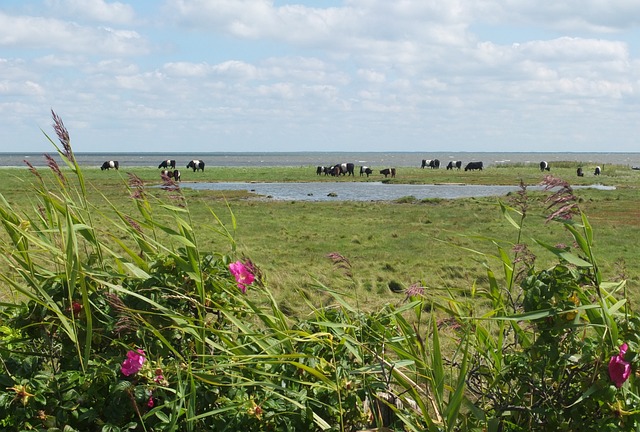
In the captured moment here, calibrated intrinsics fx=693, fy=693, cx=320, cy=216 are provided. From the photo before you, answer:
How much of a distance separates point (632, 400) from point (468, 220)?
1836 centimetres

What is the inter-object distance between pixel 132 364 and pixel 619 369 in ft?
5.23

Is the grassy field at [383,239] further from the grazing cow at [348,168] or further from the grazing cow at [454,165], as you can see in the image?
the grazing cow at [454,165]

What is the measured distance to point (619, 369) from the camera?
2145mm

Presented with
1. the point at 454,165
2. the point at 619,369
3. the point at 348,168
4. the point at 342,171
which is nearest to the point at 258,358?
the point at 619,369

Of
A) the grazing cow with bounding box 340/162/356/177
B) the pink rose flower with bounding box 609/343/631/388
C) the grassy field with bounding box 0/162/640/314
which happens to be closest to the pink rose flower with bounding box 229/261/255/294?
the grassy field with bounding box 0/162/640/314

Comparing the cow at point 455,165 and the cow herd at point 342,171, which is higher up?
the cow at point 455,165

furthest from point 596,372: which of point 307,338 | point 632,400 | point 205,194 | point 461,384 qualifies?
point 205,194

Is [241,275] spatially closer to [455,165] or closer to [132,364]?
[132,364]

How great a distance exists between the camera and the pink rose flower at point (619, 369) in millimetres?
2135

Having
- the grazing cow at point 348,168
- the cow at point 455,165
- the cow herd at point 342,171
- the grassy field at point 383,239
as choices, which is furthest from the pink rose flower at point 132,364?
the cow at point 455,165

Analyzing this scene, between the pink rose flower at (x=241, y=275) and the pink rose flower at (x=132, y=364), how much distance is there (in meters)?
0.47

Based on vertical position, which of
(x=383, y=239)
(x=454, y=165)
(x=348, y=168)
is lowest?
(x=383, y=239)

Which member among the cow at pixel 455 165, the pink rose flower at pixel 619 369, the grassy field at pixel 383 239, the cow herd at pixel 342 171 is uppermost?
the cow at pixel 455 165

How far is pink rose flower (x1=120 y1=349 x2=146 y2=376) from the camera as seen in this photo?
239cm
